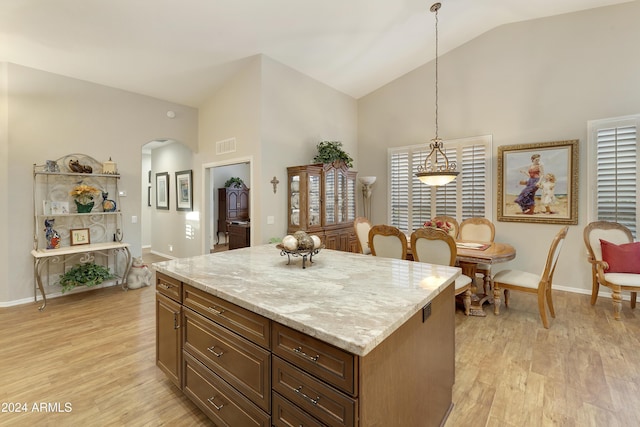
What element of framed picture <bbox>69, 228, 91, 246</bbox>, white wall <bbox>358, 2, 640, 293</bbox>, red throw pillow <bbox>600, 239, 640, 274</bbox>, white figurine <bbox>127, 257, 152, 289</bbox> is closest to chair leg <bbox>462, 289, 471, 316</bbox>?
red throw pillow <bbox>600, 239, 640, 274</bbox>

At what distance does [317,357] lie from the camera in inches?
46.6

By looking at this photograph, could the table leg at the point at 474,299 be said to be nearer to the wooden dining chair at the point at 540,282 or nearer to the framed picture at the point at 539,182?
the wooden dining chair at the point at 540,282

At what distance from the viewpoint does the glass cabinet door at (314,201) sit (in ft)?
16.0

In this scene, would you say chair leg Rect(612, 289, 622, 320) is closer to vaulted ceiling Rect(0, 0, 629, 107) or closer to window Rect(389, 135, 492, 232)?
window Rect(389, 135, 492, 232)

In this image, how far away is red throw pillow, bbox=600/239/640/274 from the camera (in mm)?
3607

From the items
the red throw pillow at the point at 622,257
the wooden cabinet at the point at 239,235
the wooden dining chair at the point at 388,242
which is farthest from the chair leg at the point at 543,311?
the wooden cabinet at the point at 239,235

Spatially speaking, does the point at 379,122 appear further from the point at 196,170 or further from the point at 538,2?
the point at 196,170

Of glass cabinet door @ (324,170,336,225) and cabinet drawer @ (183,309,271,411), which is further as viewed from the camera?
glass cabinet door @ (324,170,336,225)

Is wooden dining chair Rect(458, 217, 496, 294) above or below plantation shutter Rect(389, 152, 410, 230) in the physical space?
below

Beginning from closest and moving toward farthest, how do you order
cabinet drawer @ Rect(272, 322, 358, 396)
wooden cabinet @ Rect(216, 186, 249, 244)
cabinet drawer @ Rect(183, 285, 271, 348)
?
cabinet drawer @ Rect(272, 322, 358, 396), cabinet drawer @ Rect(183, 285, 271, 348), wooden cabinet @ Rect(216, 186, 249, 244)

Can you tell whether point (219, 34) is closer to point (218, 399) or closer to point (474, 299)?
point (218, 399)

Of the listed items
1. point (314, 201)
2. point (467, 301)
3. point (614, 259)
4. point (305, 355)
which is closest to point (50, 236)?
point (314, 201)

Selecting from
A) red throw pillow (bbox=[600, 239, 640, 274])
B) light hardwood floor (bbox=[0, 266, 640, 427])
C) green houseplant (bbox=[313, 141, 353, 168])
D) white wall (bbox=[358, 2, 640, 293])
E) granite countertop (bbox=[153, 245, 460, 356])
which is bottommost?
light hardwood floor (bbox=[0, 266, 640, 427])

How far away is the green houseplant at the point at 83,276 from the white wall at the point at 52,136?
1.51 ft
